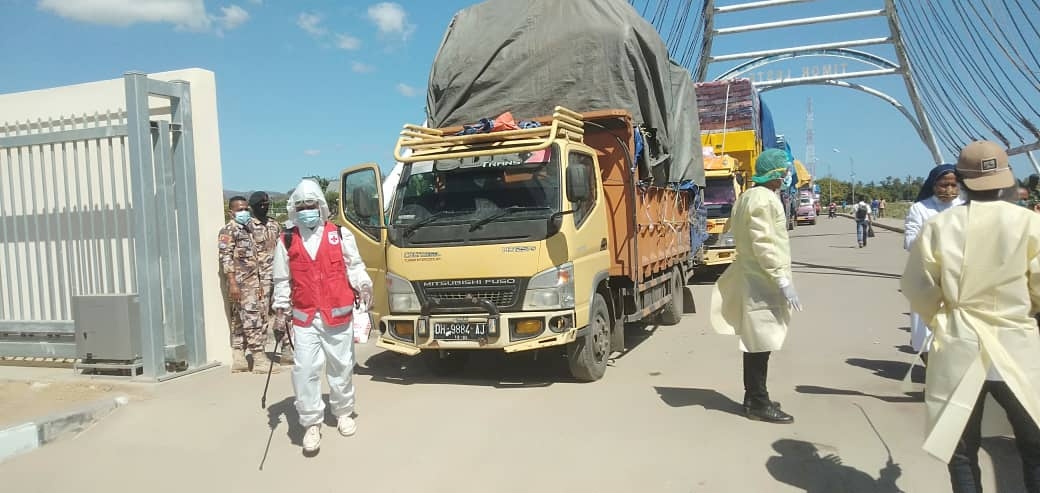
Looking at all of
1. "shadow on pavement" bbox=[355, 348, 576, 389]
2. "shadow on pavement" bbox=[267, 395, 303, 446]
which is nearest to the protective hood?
"shadow on pavement" bbox=[267, 395, 303, 446]

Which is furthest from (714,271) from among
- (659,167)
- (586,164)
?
→ (586,164)

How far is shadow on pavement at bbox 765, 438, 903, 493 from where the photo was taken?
13.2 ft

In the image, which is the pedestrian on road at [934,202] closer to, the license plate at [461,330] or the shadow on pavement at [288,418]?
the license plate at [461,330]

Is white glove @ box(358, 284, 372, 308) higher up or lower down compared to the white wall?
lower down

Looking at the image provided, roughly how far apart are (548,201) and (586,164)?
0.75 meters

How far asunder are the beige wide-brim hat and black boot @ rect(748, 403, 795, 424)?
2.59m

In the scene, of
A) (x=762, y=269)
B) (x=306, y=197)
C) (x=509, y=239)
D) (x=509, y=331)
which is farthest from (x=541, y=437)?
(x=306, y=197)

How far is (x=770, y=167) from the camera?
530 centimetres

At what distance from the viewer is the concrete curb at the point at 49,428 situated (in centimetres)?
518

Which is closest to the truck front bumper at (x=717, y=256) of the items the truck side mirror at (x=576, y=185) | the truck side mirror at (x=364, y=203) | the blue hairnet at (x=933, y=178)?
the blue hairnet at (x=933, y=178)

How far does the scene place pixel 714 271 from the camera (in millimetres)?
16812

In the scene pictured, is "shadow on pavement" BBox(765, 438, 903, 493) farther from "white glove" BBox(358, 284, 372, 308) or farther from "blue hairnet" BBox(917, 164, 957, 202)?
"white glove" BBox(358, 284, 372, 308)

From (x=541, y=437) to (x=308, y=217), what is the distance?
2.30 metres

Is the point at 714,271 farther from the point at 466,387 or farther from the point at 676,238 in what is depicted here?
the point at 466,387
